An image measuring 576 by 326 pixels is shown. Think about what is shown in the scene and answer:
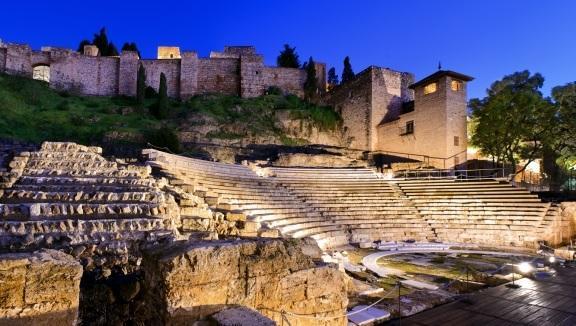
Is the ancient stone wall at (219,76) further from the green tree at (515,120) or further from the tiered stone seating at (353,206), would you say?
the green tree at (515,120)

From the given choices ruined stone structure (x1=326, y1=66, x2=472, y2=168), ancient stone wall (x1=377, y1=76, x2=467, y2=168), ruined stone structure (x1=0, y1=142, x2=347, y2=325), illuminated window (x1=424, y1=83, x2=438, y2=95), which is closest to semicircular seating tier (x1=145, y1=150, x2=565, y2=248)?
ruined stone structure (x1=0, y1=142, x2=347, y2=325)

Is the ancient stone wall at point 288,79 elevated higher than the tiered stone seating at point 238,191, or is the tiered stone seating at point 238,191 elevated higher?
the ancient stone wall at point 288,79

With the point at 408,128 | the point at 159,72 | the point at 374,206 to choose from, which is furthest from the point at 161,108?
the point at 374,206

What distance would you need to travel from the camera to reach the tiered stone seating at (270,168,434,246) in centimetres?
1316

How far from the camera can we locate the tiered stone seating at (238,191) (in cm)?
1090

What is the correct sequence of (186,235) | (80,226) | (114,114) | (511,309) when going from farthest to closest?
(114,114) < (186,235) < (511,309) < (80,226)

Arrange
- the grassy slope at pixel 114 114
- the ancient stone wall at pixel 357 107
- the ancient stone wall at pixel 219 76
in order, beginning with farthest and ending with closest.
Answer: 1. the ancient stone wall at pixel 219 76
2. the ancient stone wall at pixel 357 107
3. the grassy slope at pixel 114 114

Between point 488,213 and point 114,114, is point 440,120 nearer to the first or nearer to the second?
point 488,213

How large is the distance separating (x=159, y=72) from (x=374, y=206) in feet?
105

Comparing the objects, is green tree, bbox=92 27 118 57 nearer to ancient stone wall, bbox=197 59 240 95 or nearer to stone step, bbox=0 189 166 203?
ancient stone wall, bbox=197 59 240 95

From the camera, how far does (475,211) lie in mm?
14648

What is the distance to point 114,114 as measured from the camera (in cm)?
2964

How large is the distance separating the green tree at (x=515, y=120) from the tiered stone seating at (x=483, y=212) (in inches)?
227

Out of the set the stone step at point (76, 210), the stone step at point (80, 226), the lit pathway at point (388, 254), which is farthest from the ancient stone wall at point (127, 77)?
the stone step at point (80, 226)
